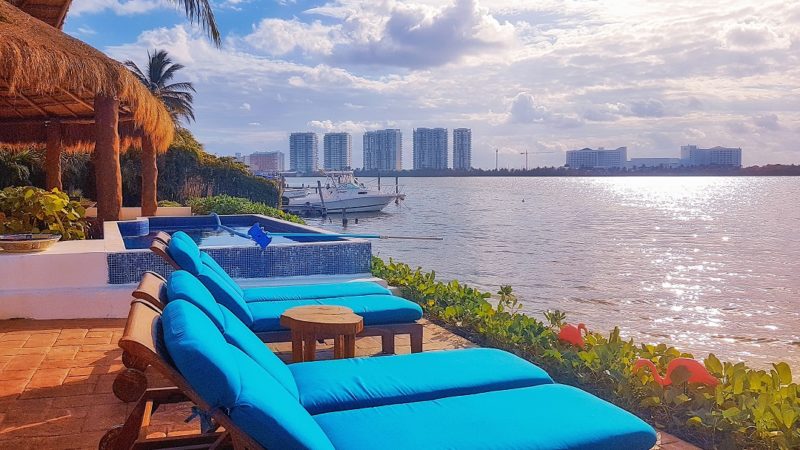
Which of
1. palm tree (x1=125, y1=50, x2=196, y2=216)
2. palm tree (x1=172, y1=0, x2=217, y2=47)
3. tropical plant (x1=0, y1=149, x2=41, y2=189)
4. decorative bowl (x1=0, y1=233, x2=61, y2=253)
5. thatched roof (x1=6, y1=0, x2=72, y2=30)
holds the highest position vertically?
palm tree (x1=125, y1=50, x2=196, y2=216)

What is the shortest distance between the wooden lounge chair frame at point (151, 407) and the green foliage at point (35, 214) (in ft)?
14.2

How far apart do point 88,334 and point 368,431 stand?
136 inches

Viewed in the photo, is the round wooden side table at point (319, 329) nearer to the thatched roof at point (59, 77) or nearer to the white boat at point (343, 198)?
the thatched roof at point (59, 77)

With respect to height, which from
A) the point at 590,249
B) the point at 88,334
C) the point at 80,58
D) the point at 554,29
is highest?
the point at 554,29

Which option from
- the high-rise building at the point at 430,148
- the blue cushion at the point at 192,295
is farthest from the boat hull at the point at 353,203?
the high-rise building at the point at 430,148

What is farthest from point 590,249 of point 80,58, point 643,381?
point 643,381

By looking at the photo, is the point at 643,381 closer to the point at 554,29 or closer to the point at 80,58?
the point at 80,58

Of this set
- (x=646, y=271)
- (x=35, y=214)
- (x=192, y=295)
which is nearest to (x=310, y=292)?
(x=192, y=295)

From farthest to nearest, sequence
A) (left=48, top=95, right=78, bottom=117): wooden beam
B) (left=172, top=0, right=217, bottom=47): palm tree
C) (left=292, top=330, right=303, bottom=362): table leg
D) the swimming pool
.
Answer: (left=172, top=0, right=217, bottom=47): palm tree → (left=48, top=95, right=78, bottom=117): wooden beam → the swimming pool → (left=292, top=330, right=303, bottom=362): table leg

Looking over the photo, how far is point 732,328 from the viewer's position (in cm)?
1226

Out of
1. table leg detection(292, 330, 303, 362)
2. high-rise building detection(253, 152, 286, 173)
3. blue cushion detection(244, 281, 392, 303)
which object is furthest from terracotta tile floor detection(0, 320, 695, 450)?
high-rise building detection(253, 152, 286, 173)

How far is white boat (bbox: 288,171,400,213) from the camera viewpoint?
43.2 metres

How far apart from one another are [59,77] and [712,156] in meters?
136

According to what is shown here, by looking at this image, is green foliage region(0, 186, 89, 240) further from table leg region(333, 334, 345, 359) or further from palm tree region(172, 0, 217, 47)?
palm tree region(172, 0, 217, 47)
